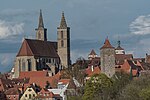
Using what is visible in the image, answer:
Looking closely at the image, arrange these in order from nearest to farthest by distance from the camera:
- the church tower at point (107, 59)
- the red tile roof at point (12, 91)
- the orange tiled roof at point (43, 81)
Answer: the red tile roof at point (12, 91) → the church tower at point (107, 59) → the orange tiled roof at point (43, 81)

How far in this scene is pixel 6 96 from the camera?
382 feet

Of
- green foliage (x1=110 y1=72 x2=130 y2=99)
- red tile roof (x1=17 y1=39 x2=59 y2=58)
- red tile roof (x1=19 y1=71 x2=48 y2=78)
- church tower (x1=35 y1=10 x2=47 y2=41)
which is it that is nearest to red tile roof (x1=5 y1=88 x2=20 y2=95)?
green foliage (x1=110 y1=72 x2=130 y2=99)

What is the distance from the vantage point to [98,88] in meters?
103

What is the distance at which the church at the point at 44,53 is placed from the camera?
154125 millimetres

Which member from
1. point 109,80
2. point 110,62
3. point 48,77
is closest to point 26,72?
point 48,77

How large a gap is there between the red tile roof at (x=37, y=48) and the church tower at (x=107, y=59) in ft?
111

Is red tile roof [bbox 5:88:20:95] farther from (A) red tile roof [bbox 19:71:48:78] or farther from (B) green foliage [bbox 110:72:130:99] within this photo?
(A) red tile roof [bbox 19:71:48:78]

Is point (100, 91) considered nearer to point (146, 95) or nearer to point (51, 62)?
point (146, 95)

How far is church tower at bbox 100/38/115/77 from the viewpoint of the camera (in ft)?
396

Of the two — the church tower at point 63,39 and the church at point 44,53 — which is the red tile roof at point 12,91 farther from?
the church tower at point 63,39

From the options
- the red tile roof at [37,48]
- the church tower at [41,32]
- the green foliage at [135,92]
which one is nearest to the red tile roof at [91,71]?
the red tile roof at [37,48]

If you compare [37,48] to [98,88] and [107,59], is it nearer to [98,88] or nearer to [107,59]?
[107,59]

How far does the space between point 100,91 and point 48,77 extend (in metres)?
32.9

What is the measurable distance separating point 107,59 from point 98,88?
19.2m
